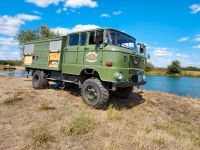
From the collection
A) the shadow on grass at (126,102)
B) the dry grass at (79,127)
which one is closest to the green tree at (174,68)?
the shadow on grass at (126,102)

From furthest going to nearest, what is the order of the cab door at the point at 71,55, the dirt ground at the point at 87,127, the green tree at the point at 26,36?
the green tree at the point at 26,36 → the cab door at the point at 71,55 → the dirt ground at the point at 87,127

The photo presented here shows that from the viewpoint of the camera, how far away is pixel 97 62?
29.2ft

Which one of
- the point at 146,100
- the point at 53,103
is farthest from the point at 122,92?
the point at 53,103

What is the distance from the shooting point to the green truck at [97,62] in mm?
8375

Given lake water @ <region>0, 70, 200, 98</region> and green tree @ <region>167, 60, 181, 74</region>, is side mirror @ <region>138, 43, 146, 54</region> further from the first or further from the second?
green tree @ <region>167, 60, 181, 74</region>

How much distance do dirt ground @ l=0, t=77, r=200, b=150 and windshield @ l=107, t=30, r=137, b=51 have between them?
291 centimetres

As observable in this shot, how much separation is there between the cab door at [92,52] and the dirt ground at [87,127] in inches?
77.6

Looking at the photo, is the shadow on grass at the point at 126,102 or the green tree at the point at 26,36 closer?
the shadow on grass at the point at 126,102

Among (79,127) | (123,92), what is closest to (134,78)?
(123,92)

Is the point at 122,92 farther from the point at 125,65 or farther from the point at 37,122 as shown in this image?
the point at 37,122

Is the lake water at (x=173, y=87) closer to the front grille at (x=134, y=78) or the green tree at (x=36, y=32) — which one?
the green tree at (x=36, y=32)

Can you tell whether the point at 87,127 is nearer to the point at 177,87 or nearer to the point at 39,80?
the point at 39,80

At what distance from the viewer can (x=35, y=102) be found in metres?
9.20

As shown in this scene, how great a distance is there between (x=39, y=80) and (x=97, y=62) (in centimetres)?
555
